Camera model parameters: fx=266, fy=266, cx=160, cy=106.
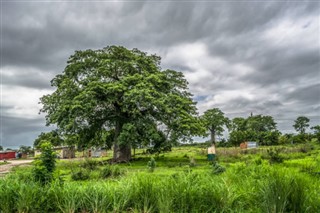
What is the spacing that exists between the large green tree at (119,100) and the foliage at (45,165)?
40.1 ft

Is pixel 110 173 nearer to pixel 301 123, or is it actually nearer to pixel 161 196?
pixel 161 196

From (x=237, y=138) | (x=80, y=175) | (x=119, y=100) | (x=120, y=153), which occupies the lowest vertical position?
(x=80, y=175)

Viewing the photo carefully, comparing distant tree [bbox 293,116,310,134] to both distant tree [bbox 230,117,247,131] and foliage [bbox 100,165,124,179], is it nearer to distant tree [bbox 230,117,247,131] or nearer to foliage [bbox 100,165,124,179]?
distant tree [bbox 230,117,247,131]

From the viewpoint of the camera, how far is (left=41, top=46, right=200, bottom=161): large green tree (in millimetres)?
20219

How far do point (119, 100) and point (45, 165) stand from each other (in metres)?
15.3

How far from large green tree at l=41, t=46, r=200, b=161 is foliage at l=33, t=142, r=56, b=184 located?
40.1 feet

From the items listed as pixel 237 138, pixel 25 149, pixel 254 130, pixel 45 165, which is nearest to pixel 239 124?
pixel 254 130

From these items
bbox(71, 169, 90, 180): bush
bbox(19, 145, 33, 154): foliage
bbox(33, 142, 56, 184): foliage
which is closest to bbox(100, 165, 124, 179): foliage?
bbox(71, 169, 90, 180): bush

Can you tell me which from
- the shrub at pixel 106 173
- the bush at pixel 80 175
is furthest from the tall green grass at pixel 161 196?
the shrub at pixel 106 173

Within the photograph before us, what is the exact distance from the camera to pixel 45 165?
7137 millimetres

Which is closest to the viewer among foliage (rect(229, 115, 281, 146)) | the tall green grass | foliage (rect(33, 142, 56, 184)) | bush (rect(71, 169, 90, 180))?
the tall green grass

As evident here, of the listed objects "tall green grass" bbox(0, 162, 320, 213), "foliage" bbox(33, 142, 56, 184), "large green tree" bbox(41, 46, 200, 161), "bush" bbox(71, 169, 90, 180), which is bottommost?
"bush" bbox(71, 169, 90, 180)

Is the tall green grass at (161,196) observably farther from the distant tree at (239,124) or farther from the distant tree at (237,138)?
the distant tree at (239,124)

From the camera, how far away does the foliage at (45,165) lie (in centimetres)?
680
